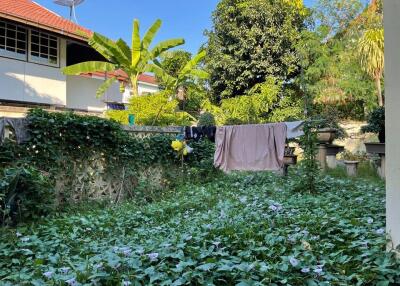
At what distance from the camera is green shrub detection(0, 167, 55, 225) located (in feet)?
15.4

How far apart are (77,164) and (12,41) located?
730 centimetres

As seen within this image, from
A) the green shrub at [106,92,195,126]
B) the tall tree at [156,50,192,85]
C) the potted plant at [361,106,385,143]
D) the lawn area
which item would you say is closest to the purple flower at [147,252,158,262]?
the lawn area

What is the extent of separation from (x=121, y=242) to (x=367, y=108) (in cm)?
1331

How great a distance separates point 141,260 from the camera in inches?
98.1

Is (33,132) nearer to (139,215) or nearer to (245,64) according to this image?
(139,215)

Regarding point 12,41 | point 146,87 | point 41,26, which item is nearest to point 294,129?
point 41,26

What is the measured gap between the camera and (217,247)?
110 inches

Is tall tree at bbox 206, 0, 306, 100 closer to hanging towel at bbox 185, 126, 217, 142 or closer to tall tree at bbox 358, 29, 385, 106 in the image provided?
tall tree at bbox 358, 29, 385, 106

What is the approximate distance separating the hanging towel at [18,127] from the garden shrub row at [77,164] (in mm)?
73

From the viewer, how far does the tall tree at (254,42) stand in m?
15.2

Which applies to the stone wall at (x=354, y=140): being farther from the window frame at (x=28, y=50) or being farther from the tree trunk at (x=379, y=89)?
the window frame at (x=28, y=50)

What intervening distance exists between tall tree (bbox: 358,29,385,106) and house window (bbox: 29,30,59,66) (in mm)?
10592

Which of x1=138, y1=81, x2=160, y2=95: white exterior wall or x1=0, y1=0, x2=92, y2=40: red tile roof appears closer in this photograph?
x1=0, y1=0, x2=92, y2=40: red tile roof

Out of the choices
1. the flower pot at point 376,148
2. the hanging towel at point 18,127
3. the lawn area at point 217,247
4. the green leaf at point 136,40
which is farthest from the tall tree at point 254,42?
the hanging towel at point 18,127
